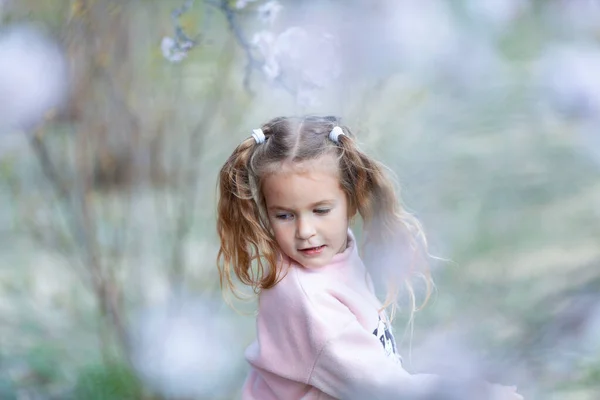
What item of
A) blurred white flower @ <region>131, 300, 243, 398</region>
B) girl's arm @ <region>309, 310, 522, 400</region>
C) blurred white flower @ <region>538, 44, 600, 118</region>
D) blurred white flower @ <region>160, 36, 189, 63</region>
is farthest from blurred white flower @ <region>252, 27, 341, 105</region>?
girl's arm @ <region>309, 310, 522, 400</region>

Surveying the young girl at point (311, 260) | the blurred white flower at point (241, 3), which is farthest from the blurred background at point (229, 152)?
the young girl at point (311, 260)

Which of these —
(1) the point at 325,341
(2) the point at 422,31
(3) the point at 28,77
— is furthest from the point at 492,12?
(3) the point at 28,77

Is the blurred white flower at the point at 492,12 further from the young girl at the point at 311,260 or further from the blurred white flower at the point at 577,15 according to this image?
the young girl at the point at 311,260

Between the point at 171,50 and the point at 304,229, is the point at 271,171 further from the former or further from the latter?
the point at 171,50

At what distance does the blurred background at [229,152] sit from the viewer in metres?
1.64

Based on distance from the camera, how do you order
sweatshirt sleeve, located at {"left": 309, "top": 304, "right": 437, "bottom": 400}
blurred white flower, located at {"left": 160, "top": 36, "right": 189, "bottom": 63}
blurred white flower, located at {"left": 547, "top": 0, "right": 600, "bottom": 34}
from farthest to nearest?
blurred white flower, located at {"left": 160, "top": 36, "right": 189, "bottom": 63}
blurred white flower, located at {"left": 547, "top": 0, "right": 600, "bottom": 34}
sweatshirt sleeve, located at {"left": 309, "top": 304, "right": 437, "bottom": 400}

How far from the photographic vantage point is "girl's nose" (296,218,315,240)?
1.14 m

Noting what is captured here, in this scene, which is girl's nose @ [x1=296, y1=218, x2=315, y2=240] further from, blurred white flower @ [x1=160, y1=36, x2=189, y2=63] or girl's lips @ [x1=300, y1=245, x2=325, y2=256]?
blurred white flower @ [x1=160, y1=36, x2=189, y2=63]

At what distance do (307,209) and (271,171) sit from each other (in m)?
0.07

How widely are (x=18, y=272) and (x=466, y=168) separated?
3.20ft

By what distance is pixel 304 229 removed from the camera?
1140 millimetres

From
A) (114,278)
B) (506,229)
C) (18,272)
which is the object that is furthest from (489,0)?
(18,272)

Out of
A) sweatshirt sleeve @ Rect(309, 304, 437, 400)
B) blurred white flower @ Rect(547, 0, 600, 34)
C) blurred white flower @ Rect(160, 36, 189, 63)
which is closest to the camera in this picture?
sweatshirt sleeve @ Rect(309, 304, 437, 400)

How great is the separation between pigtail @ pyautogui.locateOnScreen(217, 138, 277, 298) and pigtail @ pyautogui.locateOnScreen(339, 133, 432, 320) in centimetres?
13
